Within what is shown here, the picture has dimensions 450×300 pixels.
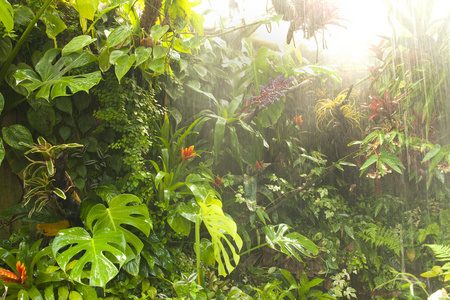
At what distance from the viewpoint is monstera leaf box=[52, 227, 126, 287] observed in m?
1.03

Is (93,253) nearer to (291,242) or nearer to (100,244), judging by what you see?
(100,244)

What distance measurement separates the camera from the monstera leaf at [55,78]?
132 centimetres

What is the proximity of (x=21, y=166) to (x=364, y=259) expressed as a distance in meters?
2.37

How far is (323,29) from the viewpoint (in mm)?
2289

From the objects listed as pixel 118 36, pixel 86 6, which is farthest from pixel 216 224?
pixel 86 6

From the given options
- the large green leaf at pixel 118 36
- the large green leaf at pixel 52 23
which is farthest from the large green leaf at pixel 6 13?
the large green leaf at pixel 118 36

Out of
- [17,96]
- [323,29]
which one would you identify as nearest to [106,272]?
[17,96]

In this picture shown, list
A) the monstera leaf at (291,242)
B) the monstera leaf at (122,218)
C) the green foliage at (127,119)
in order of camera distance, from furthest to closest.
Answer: the monstera leaf at (291,242) → the green foliage at (127,119) → the monstera leaf at (122,218)

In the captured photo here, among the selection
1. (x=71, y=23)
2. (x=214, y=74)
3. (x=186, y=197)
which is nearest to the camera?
(x=71, y=23)

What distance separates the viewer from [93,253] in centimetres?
109

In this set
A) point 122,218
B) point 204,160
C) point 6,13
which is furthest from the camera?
point 204,160

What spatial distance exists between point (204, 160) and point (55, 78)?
109 centimetres

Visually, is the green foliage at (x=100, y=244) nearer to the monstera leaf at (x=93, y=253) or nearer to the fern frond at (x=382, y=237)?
the monstera leaf at (x=93, y=253)

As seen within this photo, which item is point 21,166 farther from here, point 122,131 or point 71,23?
point 71,23
